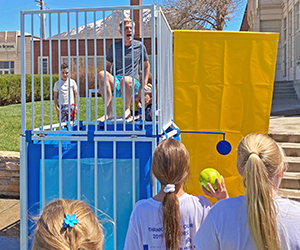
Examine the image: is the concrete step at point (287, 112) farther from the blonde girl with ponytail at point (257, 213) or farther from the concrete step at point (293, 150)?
the blonde girl with ponytail at point (257, 213)

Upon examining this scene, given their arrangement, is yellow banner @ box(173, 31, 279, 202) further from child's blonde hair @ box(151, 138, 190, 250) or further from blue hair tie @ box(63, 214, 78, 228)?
blue hair tie @ box(63, 214, 78, 228)

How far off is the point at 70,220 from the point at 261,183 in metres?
0.81

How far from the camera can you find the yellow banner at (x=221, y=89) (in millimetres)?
3766

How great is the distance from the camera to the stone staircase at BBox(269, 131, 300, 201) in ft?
15.8

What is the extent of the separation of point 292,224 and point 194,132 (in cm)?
243

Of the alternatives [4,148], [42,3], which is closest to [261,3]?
[4,148]

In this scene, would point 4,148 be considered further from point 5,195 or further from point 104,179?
point 104,179

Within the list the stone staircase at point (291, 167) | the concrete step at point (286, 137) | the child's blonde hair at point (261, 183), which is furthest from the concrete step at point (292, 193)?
the child's blonde hair at point (261, 183)

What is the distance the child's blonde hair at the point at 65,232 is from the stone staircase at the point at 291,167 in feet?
12.6

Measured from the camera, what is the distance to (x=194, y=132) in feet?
12.7

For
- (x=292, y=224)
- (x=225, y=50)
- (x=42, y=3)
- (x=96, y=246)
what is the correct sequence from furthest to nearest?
(x=42, y=3) < (x=225, y=50) < (x=292, y=224) < (x=96, y=246)

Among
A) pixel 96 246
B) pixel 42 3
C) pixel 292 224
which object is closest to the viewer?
pixel 96 246

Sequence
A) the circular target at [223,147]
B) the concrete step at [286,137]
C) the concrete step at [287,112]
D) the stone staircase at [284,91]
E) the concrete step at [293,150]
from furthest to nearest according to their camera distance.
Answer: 1. the stone staircase at [284,91]
2. the concrete step at [287,112]
3. the concrete step at [286,137]
4. the concrete step at [293,150]
5. the circular target at [223,147]

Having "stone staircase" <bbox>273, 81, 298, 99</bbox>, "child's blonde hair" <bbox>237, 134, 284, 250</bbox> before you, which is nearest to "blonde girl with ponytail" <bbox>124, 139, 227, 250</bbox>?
"child's blonde hair" <bbox>237, 134, 284, 250</bbox>
